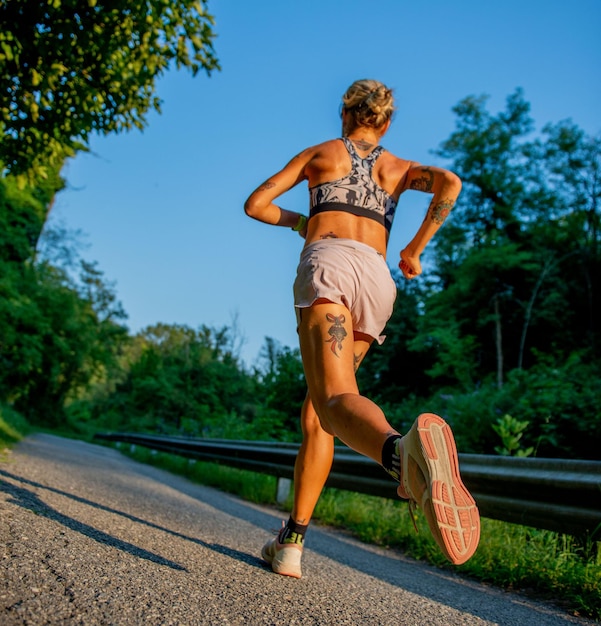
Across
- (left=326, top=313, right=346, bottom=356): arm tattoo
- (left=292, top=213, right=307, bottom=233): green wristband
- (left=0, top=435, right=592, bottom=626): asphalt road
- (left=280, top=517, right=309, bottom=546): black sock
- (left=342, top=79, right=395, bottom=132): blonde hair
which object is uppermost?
(left=342, top=79, right=395, bottom=132): blonde hair

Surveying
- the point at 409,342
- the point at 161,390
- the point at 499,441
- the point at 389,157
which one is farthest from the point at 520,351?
the point at 389,157

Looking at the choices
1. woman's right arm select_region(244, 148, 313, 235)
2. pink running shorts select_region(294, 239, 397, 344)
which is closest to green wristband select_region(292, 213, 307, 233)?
woman's right arm select_region(244, 148, 313, 235)

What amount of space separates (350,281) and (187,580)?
1.32m

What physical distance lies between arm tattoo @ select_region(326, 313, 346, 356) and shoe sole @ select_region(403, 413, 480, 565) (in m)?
0.64

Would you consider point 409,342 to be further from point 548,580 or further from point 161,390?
point 548,580

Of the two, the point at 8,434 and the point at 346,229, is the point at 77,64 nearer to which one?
the point at 346,229

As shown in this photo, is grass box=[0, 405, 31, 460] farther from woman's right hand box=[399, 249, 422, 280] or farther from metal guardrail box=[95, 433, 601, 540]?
woman's right hand box=[399, 249, 422, 280]

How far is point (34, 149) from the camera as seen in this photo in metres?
6.91

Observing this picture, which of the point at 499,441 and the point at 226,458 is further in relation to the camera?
the point at 226,458

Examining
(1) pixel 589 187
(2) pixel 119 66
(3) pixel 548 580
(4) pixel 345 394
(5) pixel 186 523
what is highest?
(1) pixel 589 187

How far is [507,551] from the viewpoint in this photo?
11.6 ft

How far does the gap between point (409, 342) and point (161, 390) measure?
13.7m

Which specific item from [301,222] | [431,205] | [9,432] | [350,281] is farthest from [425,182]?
[9,432]

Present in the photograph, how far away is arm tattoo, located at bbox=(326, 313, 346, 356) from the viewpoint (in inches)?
92.6
